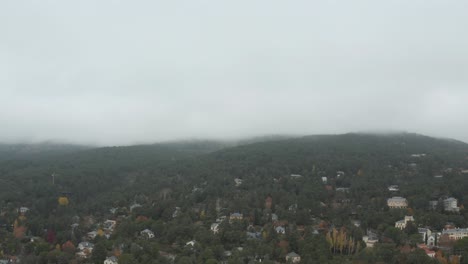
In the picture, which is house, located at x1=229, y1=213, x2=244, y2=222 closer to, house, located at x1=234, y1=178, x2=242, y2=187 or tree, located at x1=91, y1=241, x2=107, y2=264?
house, located at x1=234, y1=178, x2=242, y2=187

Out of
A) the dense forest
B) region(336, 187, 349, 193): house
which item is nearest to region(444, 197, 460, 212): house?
the dense forest

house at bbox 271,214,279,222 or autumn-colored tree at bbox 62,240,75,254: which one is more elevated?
house at bbox 271,214,279,222

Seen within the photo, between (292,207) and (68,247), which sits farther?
(292,207)

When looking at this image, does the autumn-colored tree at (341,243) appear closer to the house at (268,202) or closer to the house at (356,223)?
the house at (356,223)

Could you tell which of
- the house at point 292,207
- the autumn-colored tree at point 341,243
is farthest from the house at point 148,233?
the autumn-colored tree at point 341,243

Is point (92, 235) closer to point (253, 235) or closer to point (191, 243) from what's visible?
point (191, 243)

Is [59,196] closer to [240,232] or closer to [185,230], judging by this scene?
[185,230]

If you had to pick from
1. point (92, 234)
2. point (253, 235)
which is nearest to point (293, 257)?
point (253, 235)
